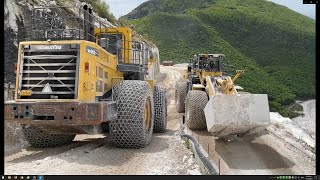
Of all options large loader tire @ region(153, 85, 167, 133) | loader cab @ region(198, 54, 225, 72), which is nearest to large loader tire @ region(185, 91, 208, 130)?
large loader tire @ region(153, 85, 167, 133)

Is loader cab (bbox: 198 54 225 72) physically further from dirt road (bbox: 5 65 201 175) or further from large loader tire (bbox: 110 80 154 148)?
large loader tire (bbox: 110 80 154 148)

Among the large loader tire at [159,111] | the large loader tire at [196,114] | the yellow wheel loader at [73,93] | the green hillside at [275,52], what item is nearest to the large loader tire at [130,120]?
the yellow wheel loader at [73,93]

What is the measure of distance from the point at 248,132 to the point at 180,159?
65.9 inches

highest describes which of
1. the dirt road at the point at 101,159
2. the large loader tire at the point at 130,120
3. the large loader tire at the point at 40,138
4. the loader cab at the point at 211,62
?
the loader cab at the point at 211,62

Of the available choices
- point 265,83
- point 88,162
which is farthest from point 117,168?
point 265,83

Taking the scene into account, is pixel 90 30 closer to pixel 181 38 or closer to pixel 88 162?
pixel 88 162

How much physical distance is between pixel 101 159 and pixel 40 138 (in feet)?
5.32

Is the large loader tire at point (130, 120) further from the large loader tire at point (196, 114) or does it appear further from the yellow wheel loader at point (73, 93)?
the large loader tire at point (196, 114)

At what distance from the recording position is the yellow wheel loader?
6.17 metres

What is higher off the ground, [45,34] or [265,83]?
[45,34]

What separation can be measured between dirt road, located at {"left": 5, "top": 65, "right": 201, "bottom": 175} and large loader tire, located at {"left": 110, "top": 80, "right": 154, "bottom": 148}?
6.6 inches

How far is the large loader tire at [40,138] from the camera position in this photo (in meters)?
7.36

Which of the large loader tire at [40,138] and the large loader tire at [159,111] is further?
the large loader tire at [159,111]
